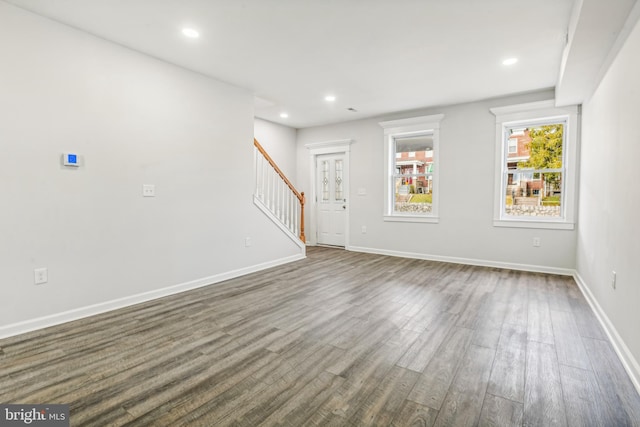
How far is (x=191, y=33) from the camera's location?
3021 mm

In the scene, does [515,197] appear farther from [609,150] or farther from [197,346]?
[197,346]

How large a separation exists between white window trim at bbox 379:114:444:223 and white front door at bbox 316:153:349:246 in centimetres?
96

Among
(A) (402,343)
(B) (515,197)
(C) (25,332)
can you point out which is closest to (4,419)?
(C) (25,332)

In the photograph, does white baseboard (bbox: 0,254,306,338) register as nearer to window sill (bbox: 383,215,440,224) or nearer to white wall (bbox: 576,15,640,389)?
window sill (bbox: 383,215,440,224)

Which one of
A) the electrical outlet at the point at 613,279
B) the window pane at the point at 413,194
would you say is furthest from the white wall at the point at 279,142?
the electrical outlet at the point at 613,279

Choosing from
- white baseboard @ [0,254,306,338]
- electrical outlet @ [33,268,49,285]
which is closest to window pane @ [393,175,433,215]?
white baseboard @ [0,254,306,338]

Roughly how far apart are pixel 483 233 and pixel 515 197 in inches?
29.5

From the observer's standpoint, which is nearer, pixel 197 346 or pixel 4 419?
pixel 4 419

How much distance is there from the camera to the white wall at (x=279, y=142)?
6.46 m

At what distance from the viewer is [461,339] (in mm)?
2568

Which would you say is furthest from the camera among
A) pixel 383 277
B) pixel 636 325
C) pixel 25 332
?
pixel 383 277

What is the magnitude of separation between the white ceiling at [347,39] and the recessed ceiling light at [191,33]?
0.06m

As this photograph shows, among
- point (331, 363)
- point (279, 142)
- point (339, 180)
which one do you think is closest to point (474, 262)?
point (339, 180)

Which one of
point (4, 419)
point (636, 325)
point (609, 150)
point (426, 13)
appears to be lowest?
point (4, 419)
